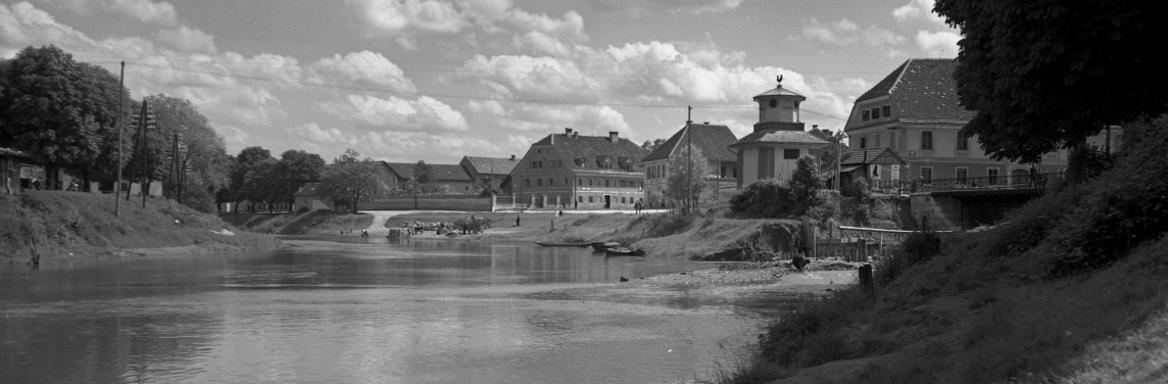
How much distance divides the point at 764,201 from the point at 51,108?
5036 cm

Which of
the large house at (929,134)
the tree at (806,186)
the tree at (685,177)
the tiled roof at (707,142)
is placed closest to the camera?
the tree at (806,186)

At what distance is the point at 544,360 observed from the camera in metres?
20.2

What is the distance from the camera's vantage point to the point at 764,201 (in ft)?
234

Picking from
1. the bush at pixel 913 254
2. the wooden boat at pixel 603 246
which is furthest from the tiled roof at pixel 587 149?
the bush at pixel 913 254

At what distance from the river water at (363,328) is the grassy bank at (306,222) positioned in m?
78.0

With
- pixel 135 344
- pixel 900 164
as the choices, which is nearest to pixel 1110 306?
pixel 135 344

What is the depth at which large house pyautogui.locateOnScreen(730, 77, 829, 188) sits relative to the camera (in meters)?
85.8

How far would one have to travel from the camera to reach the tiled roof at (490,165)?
606 ft

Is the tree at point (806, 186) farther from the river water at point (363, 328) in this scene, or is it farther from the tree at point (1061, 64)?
the tree at point (1061, 64)

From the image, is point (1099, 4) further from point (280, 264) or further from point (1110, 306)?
point (280, 264)

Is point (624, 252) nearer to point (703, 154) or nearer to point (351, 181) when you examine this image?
point (703, 154)

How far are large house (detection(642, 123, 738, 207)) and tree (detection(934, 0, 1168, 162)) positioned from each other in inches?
3673

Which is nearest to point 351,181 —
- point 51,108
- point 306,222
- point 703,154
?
point 306,222

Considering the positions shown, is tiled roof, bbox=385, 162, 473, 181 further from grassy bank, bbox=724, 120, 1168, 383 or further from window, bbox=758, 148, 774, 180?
grassy bank, bbox=724, 120, 1168, 383
